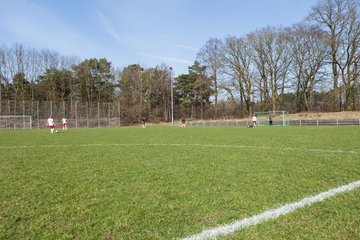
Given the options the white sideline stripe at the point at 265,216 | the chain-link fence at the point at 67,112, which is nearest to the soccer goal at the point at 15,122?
the chain-link fence at the point at 67,112

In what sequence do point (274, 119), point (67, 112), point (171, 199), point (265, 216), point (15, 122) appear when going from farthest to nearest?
point (67, 112)
point (274, 119)
point (15, 122)
point (171, 199)
point (265, 216)

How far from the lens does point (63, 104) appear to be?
45812 mm

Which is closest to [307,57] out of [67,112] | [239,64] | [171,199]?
[239,64]

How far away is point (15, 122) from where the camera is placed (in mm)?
39594

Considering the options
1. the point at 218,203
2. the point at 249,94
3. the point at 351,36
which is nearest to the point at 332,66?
the point at 351,36

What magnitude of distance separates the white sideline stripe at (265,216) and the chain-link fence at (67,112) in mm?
42253

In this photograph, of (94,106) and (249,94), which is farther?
(249,94)

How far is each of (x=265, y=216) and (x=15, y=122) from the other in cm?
4356

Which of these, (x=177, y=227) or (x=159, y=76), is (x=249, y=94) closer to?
(x=159, y=76)

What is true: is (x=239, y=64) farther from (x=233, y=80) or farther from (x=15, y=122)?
(x=15, y=122)

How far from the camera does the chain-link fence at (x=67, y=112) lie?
41447mm

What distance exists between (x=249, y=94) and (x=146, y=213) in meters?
51.8

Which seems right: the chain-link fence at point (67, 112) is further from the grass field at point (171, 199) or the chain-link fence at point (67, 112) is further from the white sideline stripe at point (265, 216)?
the white sideline stripe at point (265, 216)

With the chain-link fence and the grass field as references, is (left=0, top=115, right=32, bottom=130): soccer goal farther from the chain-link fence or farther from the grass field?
the grass field
